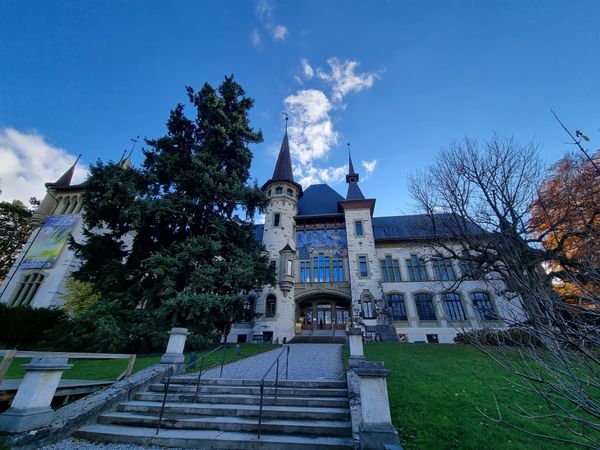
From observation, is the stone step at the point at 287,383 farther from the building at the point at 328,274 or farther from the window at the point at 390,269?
the window at the point at 390,269

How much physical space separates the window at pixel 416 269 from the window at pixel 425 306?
1702 mm

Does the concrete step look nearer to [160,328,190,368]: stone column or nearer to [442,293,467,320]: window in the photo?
[160,328,190,368]: stone column

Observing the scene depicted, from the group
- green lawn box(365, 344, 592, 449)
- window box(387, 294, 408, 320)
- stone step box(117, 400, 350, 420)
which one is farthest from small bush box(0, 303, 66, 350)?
window box(387, 294, 408, 320)

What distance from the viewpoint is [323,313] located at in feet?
81.9

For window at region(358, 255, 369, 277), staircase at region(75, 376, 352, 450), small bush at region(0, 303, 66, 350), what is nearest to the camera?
staircase at region(75, 376, 352, 450)

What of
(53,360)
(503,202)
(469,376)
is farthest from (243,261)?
(503,202)

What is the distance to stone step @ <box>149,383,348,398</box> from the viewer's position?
605cm

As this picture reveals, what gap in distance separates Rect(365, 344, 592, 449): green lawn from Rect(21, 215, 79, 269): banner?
27.3 metres

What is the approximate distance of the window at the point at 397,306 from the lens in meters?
23.2

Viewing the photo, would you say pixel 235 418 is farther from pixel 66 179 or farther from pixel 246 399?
pixel 66 179

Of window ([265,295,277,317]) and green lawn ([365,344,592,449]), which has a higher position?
Answer: window ([265,295,277,317])

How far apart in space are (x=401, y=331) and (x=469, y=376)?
51.9ft

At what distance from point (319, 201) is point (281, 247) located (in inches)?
341

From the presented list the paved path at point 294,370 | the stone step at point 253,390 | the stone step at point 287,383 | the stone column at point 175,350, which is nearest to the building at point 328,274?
the paved path at point 294,370
